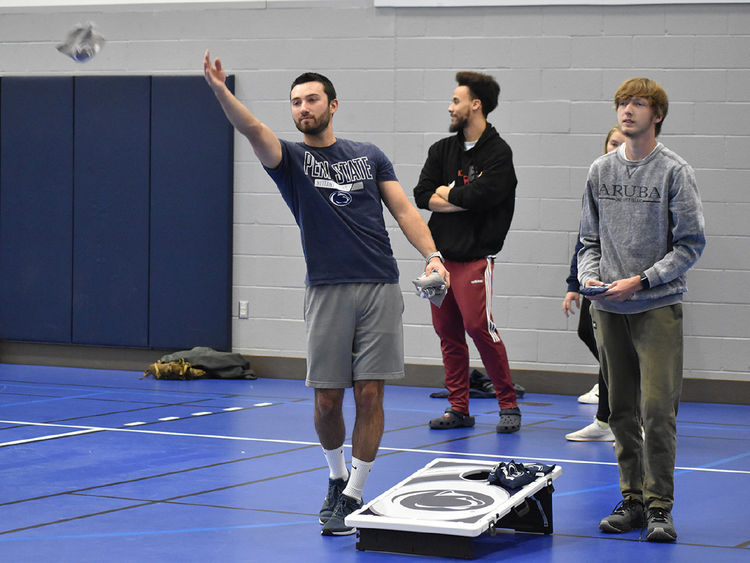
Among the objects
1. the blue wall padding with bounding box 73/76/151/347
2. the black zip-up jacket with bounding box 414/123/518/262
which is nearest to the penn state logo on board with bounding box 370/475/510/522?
the black zip-up jacket with bounding box 414/123/518/262

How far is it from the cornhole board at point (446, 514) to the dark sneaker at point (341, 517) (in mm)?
121

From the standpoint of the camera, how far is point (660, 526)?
389 centimetres

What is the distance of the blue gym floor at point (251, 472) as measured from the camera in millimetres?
3818

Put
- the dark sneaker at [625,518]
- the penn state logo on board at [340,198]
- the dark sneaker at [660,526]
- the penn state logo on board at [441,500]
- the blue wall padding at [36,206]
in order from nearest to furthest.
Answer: the penn state logo on board at [441,500] → the dark sneaker at [660,526] → the dark sneaker at [625,518] → the penn state logo on board at [340,198] → the blue wall padding at [36,206]

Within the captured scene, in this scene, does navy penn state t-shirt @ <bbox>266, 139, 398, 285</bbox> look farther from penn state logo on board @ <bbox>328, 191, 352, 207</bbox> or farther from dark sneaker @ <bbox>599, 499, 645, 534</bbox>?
dark sneaker @ <bbox>599, 499, 645, 534</bbox>

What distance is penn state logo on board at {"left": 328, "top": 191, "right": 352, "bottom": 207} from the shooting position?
4.12 meters

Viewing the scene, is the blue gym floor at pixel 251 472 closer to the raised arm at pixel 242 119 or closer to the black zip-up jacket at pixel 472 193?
the black zip-up jacket at pixel 472 193

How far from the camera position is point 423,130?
853cm

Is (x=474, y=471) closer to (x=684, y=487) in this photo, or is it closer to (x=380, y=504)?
(x=380, y=504)

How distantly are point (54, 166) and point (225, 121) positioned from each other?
1.59 m

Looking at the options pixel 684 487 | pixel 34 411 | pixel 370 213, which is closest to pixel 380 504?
pixel 370 213

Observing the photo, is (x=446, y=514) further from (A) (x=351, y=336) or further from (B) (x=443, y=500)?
(A) (x=351, y=336)

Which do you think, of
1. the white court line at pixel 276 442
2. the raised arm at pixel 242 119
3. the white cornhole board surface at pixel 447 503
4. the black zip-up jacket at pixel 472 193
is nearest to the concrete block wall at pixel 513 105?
the black zip-up jacket at pixel 472 193

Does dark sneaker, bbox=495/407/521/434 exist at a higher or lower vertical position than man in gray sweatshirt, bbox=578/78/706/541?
lower
